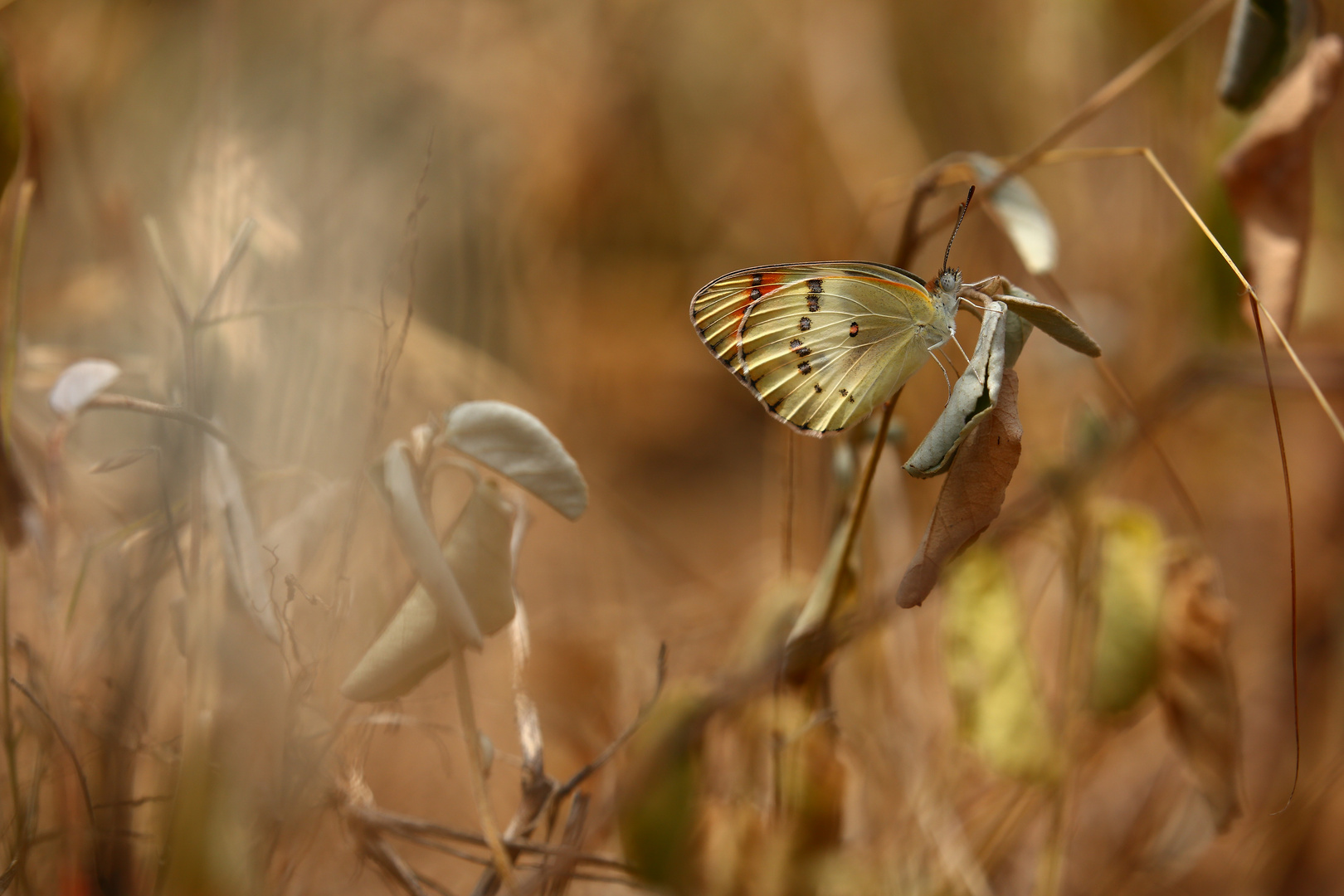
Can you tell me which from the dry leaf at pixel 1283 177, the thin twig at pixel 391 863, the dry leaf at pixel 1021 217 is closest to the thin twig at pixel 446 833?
the thin twig at pixel 391 863

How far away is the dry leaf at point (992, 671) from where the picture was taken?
56 centimetres

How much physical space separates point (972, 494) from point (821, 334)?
7.0 inches

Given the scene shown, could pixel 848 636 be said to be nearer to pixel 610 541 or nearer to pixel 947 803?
pixel 947 803

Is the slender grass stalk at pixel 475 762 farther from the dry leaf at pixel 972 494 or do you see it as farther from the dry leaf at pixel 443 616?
the dry leaf at pixel 972 494

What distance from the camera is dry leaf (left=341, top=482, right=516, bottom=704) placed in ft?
1.22

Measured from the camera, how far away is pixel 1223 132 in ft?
1.96

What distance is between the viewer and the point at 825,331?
1.51 ft

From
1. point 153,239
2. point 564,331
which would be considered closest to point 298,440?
point 153,239

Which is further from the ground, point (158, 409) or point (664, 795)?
point (158, 409)

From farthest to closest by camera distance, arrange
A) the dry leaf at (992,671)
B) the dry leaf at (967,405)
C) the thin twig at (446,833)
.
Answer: the dry leaf at (992,671), the thin twig at (446,833), the dry leaf at (967,405)

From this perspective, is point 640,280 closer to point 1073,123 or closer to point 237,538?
point 1073,123

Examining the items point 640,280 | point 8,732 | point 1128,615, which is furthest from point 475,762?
point 640,280

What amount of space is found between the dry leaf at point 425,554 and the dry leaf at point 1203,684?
0.48 meters

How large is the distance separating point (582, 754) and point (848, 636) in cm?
33
